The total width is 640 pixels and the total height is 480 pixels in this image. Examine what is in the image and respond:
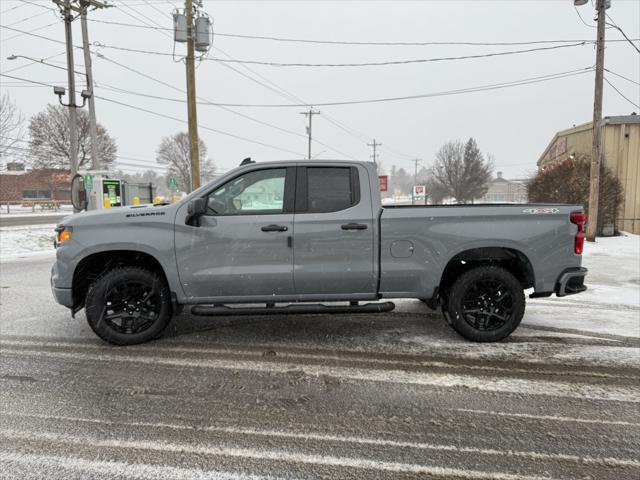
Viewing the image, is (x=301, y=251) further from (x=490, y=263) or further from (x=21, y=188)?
(x=21, y=188)

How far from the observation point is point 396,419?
3059mm

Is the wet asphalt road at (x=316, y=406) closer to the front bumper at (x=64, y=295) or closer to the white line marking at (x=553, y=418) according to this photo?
the white line marking at (x=553, y=418)

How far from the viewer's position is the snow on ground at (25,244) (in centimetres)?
1294

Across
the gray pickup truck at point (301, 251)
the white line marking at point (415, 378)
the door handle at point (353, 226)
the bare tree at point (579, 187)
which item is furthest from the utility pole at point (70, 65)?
the bare tree at point (579, 187)

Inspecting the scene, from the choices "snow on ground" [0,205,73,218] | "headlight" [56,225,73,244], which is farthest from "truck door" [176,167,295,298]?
"snow on ground" [0,205,73,218]

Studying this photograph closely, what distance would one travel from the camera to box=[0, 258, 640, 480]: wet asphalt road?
255cm

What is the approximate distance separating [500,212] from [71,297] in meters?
4.57

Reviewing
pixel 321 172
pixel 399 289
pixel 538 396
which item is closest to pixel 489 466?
pixel 538 396

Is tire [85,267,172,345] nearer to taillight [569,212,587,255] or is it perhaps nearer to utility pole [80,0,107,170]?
taillight [569,212,587,255]

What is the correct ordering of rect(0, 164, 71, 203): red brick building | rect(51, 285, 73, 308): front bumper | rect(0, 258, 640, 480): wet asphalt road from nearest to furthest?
rect(0, 258, 640, 480): wet asphalt road
rect(51, 285, 73, 308): front bumper
rect(0, 164, 71, 203): red brick building

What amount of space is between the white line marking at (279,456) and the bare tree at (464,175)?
5147 centimetres

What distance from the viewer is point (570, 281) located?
177 inches

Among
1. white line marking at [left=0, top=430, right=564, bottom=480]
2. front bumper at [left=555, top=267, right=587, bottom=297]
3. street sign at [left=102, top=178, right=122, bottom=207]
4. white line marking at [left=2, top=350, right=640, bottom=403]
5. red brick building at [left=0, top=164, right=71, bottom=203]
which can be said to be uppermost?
red brick building at [left=0, top=164, right=71, bottom=203]

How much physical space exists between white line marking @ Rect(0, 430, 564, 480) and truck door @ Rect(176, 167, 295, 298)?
180 cm
